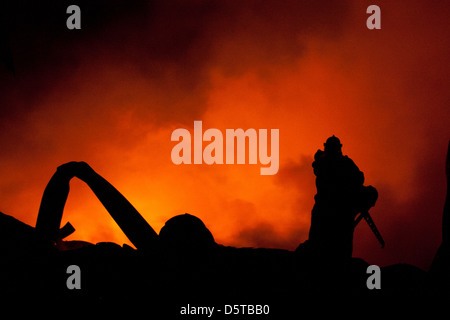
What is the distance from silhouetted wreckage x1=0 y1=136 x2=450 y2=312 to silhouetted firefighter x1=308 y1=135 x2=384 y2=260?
2 centimetres

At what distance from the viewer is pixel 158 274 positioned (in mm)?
6191

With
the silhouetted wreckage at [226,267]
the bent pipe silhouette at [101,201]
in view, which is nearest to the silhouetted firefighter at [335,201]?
the silhouetted wreckage at [226,267]

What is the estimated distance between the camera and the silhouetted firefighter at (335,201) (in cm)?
596

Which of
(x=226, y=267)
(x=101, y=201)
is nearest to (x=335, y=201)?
(x=226, y=267)

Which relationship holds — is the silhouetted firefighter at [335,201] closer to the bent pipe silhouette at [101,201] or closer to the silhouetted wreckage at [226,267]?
the silhouetted wreckage at [226,267]

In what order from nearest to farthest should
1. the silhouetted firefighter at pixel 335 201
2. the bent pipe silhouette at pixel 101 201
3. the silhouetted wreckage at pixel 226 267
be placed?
the silhouetted wreckage at pixel 226 267, the silhouetted firefighter at pixel 335 201, the bent pipe silhouette at pixel 101 201

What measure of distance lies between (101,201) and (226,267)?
267cm

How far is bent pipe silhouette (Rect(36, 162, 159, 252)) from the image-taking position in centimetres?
691

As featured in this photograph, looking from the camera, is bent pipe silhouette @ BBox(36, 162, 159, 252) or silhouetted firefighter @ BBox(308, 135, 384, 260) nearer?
silhouetted firefighter @ BBox(308, 135, 384, 260)

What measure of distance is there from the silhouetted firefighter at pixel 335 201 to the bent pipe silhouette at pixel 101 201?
2.80 m

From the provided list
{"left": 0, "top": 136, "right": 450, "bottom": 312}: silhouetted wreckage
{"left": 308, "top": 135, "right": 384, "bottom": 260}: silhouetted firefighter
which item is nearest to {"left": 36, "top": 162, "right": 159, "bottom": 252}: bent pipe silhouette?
{"left": 0, "top": 136, "right": 450, "bottom": 312}: silhouetted wreckage

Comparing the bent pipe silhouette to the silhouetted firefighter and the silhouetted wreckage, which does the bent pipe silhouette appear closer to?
the silhouetted wreckage
